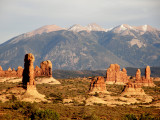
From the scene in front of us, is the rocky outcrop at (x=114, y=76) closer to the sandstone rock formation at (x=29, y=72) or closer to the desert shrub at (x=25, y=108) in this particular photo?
the sandstone rock formation at (x=29, y=72)

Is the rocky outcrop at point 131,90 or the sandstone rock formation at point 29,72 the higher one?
the sandstone rock formation at point 29,72

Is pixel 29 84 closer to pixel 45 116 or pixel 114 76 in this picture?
pixel 45 116

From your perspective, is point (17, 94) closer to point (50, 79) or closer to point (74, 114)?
point (74, 114)

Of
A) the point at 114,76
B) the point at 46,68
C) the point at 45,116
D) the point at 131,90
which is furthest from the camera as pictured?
the point at 114,76

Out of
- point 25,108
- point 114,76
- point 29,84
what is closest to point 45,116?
point 25,108

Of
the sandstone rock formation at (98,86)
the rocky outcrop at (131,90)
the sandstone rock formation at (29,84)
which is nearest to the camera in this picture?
the sandstone rock formation at (29,84)

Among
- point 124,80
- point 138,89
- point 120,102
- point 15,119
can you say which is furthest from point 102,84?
point 124,80

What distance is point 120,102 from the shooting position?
8738 centimetres

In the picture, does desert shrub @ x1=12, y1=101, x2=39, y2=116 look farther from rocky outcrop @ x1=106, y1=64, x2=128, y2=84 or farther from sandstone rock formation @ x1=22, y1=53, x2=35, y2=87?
rocky outcrop @ x1=106, y1=64, x2=128, y2=84

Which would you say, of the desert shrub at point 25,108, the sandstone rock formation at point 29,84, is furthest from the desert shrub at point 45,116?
the sandstone rock formation at point 29,84

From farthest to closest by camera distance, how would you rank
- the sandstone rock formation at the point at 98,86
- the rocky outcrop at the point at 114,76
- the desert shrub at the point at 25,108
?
the rocky outcrop at the point at 114,76
the sandstone rock formation at the point at 98,86
the desert shrub at the point at 25,108

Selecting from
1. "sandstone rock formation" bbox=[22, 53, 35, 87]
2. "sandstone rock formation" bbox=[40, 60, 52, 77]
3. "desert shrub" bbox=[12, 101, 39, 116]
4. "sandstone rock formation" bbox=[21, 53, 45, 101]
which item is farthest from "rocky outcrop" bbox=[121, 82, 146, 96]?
"sandstone rock formation" bbox=[40, 60, 52, 77]

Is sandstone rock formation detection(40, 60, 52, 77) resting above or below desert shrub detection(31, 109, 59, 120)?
above

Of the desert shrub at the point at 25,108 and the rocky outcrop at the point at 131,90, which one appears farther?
the rocky outcrop at the point at 131,90
